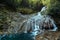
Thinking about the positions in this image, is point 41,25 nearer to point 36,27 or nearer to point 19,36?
point 36,27

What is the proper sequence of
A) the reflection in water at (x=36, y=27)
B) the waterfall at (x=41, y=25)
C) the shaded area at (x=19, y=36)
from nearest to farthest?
the shaded area at (x=19, y=36) < the reflection in water at (x=36, y=27) < the waterfall at (x=41, y=25)

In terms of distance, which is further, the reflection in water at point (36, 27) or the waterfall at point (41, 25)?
the waterfall at point (41, 25)

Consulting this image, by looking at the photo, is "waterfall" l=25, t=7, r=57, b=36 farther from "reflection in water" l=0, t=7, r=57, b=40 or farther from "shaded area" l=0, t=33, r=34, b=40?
"shaded area" l=0, t=33, r=34, b=40

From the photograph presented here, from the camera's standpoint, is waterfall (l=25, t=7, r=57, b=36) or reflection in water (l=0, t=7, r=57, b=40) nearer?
reflection in water (l=0, t=7, r=57, b=40)

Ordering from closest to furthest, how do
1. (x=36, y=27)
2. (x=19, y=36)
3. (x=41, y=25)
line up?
1. (x=19, y=36)
2. (x=41, y=25)
3. (x=36, y=27)

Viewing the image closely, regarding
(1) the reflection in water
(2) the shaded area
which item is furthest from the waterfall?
(2) the shaded area

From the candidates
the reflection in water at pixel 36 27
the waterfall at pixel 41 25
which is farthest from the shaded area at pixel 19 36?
the waterfall at pixel 41 25

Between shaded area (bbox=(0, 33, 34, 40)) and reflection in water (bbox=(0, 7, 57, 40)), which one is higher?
reflection in water (bbox=(0, 7, 57, 40))

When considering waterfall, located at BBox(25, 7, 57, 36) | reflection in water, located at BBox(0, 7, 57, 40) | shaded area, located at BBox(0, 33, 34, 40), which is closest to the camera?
shaded area, located at BBox(0, 33, 34, 40)

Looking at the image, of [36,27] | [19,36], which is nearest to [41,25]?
[36,27]

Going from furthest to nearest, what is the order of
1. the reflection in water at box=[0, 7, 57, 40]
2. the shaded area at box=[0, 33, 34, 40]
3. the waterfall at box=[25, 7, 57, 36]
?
1. the waterfall at box=[25, 7, 57, 36]
2. the reflection in water at box=[0, 7, 57, 40]
3. the shaded area at box=[0, 33, 34, 40]

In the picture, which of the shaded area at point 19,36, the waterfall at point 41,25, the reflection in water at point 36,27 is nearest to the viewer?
the shaded area at point 19,36

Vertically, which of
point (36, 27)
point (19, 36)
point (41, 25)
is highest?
point (41, 25)

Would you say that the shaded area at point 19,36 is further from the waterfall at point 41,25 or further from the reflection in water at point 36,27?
the waterfall at point 41,25
